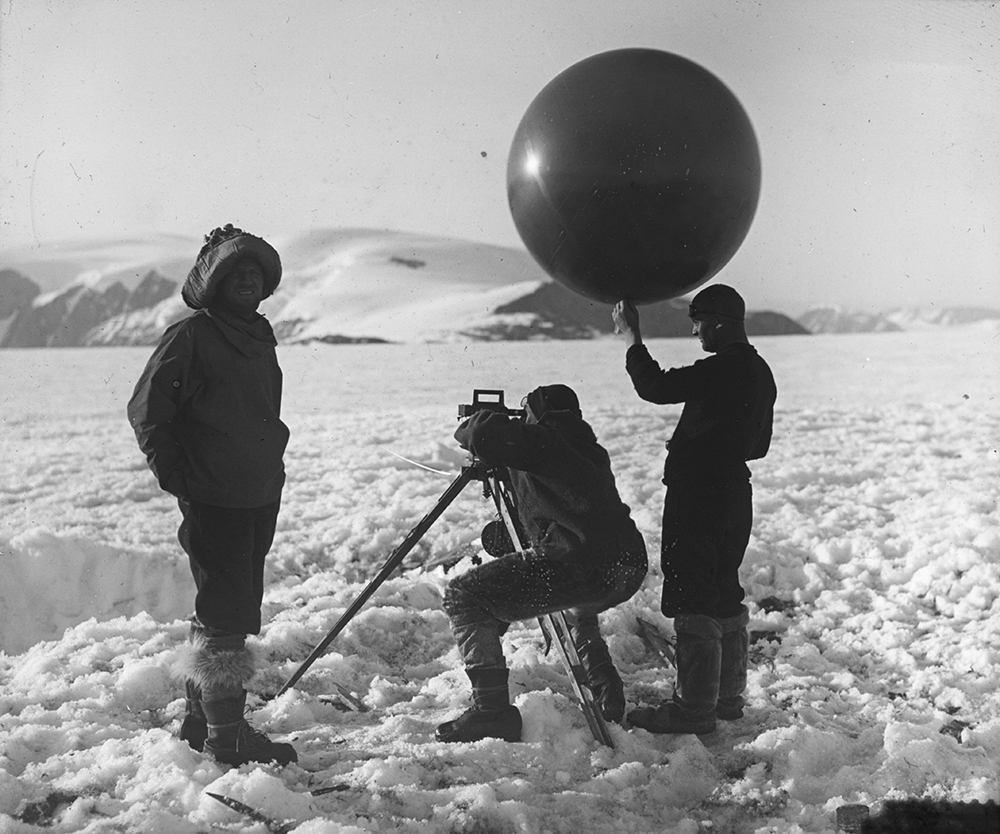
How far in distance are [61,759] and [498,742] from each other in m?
1.64

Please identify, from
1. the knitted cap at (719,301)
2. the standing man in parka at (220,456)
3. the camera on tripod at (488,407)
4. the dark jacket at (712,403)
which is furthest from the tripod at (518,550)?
the knitted cap at (719,301)

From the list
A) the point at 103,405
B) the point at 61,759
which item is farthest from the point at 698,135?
the point at 103,405

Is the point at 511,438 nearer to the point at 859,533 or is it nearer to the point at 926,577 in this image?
the point at 926,577

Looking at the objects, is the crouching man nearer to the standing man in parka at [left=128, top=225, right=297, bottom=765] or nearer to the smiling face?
the standing man in parka at [left=128, top=225, right=297, bottom=765]

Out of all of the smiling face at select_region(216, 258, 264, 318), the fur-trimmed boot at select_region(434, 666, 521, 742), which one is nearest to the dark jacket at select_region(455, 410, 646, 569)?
the fur-trimmed boot at select_region(434, 666, 521, 742)

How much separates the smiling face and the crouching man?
3.22 feet

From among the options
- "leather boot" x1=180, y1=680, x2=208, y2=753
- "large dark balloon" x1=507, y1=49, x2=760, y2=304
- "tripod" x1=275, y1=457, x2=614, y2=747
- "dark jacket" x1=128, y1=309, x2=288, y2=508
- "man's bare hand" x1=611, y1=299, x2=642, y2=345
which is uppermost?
"large dark balloon" x1=507, y1=49, x2=760, y2=304

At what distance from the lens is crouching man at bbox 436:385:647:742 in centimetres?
339

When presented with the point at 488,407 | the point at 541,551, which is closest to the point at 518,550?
the point at 541,551

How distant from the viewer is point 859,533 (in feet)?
19.5

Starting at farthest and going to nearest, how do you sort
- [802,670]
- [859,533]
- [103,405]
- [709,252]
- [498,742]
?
[103,405]
[859,533]
[802,670]
[709,252]
[498,742]

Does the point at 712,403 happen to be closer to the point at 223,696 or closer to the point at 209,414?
the point at 209,414

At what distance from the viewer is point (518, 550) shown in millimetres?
3764

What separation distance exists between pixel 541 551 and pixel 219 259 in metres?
1.70
